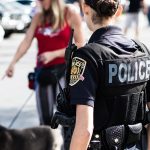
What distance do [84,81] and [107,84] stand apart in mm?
117

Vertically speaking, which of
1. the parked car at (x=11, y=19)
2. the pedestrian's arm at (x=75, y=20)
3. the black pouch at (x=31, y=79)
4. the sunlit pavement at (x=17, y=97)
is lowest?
the parked car at (x=11, y=19)

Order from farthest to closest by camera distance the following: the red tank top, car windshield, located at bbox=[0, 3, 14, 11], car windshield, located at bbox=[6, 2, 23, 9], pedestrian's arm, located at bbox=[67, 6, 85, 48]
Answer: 1. car windshield, located at bbox=[6, 2, 23, 9]
2. car windshield, located at bbox=[0, 3, 14, 11]
3. the red tank top
4. pedestrian's arm, located at bbox=[67, 6, 85, 48]

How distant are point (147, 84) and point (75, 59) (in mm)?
456

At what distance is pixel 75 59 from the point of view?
255 cm

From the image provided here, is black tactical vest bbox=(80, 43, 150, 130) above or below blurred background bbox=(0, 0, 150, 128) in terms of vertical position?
above

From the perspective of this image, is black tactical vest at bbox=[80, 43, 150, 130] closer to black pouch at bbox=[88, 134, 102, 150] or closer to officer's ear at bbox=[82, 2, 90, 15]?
black pouch at bbox=[88, 134, 102, 150]

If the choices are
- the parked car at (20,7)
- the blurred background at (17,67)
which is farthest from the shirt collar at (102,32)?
the parked car at (20,7)

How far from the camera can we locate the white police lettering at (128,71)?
2.55 metres

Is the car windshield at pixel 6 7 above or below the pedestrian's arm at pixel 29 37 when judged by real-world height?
below

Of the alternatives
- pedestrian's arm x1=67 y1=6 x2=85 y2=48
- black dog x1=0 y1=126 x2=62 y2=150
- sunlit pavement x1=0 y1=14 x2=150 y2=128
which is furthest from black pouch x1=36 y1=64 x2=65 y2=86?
sunlit pavement x1=0 y1=14 x2=150 y2=128

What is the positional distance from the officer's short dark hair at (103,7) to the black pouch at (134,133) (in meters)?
0.56

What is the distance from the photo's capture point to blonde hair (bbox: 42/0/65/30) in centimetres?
481

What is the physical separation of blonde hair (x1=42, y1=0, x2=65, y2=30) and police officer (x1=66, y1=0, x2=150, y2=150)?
6.96 ft

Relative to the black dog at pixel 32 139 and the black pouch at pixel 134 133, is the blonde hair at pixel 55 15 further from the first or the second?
the black pouch at pixel 134 133
